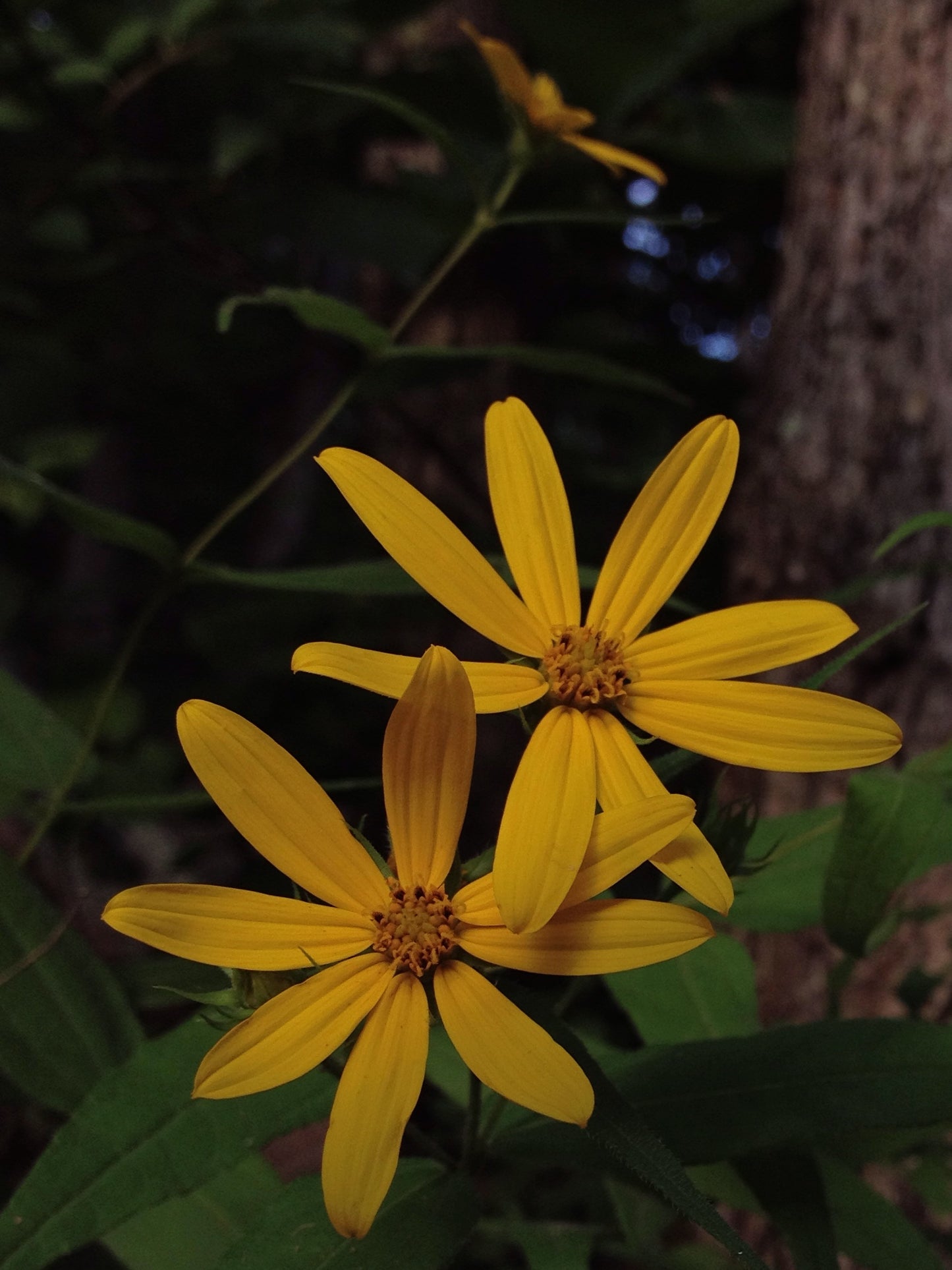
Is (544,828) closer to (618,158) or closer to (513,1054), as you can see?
(513,1054)

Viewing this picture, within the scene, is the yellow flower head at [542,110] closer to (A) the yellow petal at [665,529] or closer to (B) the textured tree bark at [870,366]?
(A) the yellow petal at [665,529]

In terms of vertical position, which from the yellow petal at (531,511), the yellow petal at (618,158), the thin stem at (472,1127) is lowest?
the thin stem at (472,1127)

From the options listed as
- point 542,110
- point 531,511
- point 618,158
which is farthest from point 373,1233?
point 542,110

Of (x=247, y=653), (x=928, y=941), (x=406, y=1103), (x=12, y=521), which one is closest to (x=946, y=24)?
(x=928, y=941)

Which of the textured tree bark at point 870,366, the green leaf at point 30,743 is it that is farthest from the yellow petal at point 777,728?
the textured tree bark at point 870,366

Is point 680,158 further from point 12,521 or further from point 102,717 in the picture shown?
point 12,521

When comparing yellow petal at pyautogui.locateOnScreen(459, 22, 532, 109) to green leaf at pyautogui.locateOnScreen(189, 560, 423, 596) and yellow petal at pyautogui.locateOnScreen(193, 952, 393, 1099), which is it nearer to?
green leaf at pyautogui.locateOnScreen(189, 560, 423, 596)
